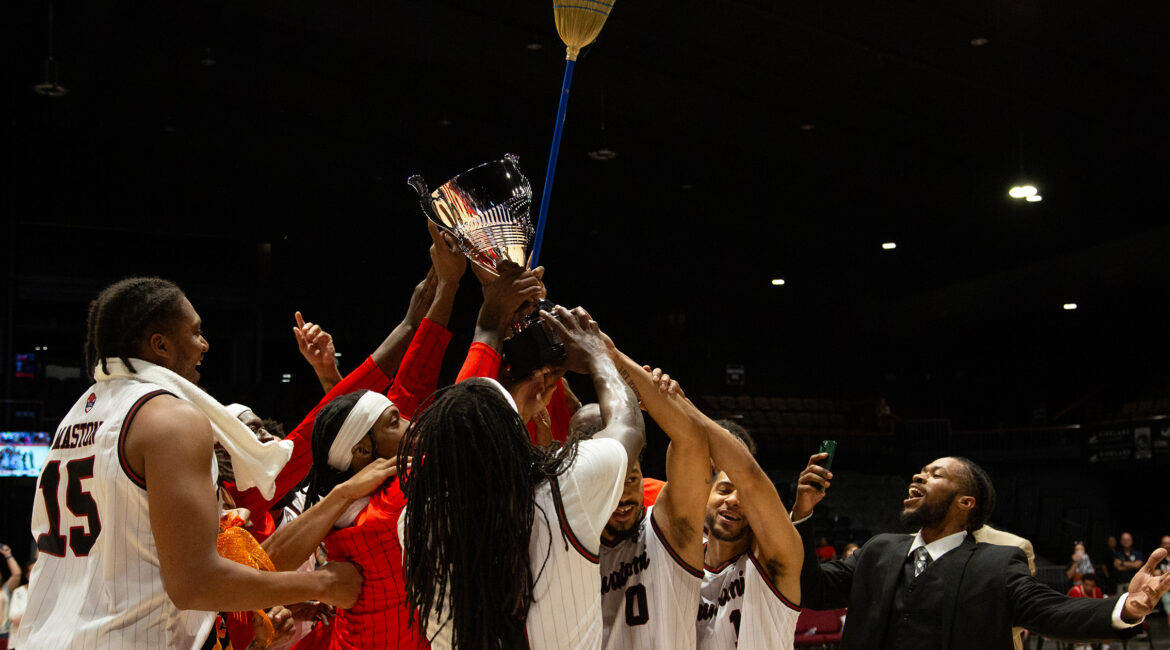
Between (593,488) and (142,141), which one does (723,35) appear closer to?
(142,141)

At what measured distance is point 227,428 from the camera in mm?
2154

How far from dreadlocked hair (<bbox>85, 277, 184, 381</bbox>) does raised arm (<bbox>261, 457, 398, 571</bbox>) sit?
0.50 m

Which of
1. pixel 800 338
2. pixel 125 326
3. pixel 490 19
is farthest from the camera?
pixel 800 338

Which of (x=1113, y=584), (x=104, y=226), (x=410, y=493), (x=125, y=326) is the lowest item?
(x=1113, y=584)

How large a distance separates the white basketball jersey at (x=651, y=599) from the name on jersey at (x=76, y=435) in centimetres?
124

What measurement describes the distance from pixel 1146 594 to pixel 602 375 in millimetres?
1804

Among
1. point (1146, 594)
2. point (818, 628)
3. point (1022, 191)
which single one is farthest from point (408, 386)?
point (1022, 191)

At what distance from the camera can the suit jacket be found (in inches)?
130

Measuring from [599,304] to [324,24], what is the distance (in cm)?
952

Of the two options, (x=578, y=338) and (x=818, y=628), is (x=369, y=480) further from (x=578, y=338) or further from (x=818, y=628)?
(x=818, y=628)

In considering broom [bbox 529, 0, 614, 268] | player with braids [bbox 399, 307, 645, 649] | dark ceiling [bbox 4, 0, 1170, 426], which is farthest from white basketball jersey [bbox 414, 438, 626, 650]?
dark ceiling [bbox 4, 0, 1170, 426]

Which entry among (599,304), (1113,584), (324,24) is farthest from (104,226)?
(1113,584)

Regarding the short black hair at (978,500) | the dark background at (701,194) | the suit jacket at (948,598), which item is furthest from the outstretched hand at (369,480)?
the dark background at (701,194)

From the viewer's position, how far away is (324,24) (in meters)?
9.37
